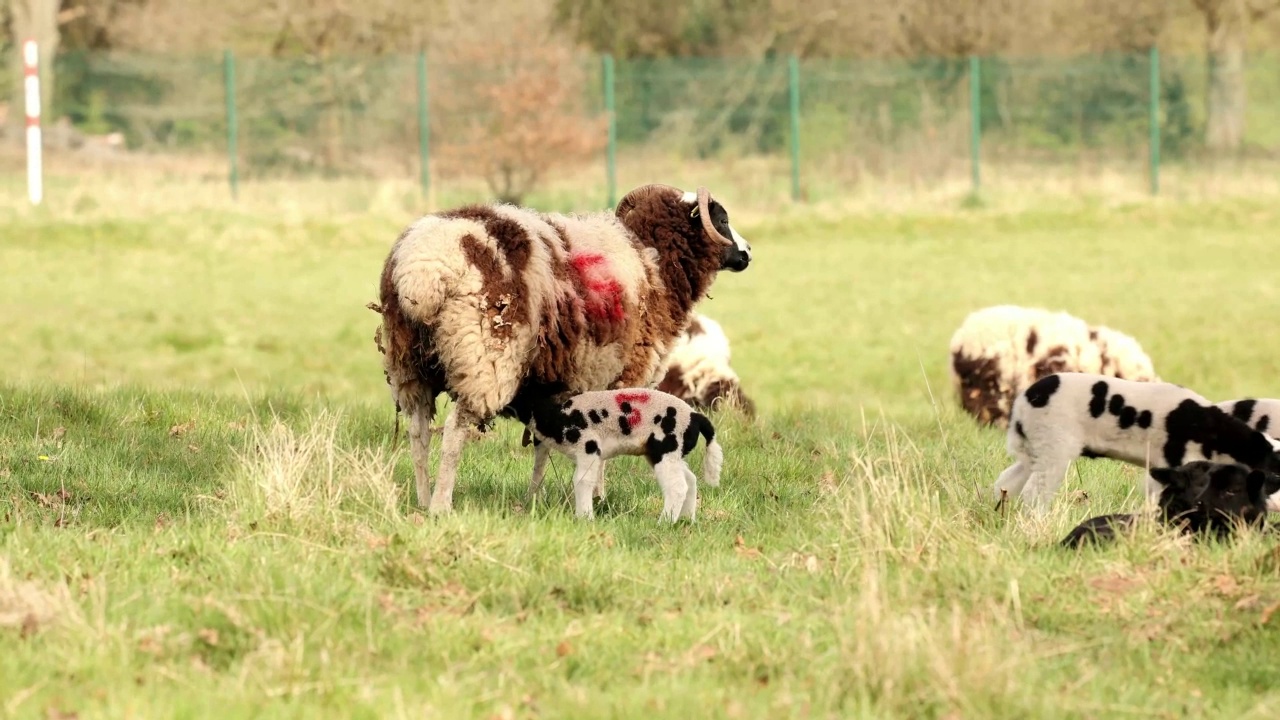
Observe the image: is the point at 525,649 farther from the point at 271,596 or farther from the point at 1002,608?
the point at 1002,608

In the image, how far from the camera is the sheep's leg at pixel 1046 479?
777cm

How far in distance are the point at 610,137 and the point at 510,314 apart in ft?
76.7

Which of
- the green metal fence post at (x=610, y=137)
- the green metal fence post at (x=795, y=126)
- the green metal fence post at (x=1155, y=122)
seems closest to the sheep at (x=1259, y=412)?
the green metal fence post at (x=610, y=137)

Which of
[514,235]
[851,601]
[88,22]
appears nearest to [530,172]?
[88,22]

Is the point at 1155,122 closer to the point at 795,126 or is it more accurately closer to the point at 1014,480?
the point at 795,126

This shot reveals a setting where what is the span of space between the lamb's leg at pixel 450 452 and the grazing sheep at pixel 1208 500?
2660 millimetres

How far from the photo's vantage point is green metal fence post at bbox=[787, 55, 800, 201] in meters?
30.9

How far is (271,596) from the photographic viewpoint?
5664mm

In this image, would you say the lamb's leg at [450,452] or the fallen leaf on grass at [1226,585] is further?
the lamb's leg at [450,452]

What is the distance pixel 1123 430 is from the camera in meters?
7.79

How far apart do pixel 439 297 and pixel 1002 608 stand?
288cm

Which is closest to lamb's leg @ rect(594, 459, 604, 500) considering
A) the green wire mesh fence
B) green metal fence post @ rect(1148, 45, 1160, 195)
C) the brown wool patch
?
the brown wool patch

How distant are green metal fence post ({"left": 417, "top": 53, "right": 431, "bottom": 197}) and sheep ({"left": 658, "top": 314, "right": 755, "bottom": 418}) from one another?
1716 centimetres

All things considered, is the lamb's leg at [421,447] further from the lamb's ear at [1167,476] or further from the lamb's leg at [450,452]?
the lamb's ear at [1167,476]
